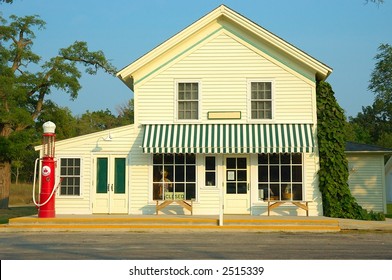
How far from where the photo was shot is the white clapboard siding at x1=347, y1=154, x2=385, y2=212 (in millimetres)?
23266

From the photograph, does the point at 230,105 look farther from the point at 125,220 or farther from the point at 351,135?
the point at 351,135

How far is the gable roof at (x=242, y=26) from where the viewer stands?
1970cm

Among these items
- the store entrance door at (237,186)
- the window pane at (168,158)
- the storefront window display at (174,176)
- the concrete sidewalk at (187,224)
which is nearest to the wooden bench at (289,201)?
the store entrance door at (237,186)

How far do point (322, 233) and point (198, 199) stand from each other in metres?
5.10

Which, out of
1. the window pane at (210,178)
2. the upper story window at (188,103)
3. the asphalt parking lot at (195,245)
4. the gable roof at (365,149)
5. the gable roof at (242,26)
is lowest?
the asphalt parking lot at (195,245)

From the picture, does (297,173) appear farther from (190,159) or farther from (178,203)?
(178,203)

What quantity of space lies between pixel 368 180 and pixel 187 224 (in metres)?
9.79

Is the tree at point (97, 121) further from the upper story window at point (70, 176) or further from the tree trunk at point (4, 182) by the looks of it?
the upper story window at point (70, 176)

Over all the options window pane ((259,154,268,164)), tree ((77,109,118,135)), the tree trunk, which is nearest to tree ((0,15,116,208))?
the tree trunk

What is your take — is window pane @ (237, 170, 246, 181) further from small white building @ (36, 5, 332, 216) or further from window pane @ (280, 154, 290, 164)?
window pane @ (280, 154, 290, 164)

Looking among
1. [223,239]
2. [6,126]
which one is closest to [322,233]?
[223,239]

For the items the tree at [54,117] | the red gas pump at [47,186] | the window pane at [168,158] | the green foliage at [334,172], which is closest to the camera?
the red gas pump at [47,186]

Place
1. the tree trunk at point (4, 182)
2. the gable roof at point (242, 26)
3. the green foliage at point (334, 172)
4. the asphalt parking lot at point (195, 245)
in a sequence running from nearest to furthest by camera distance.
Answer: the asphalt parking lot at point (195, 245), the green foliage at point (334, 172), the gable roof at point (242, 26), the tree trunk at point (4, 182)

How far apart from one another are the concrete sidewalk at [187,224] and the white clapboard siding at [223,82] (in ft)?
13.8
